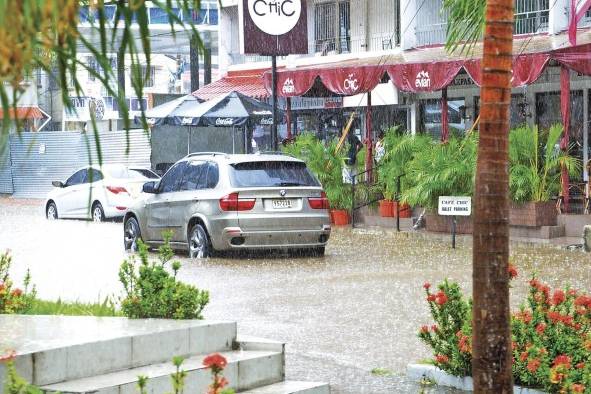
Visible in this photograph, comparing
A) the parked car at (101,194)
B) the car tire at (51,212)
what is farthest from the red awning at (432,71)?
the car tire at (51,212)

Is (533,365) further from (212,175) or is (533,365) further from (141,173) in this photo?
(141,173)

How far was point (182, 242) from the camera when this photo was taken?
67.6ft

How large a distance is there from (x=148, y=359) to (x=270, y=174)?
12.2m

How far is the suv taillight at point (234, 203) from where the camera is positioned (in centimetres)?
1944

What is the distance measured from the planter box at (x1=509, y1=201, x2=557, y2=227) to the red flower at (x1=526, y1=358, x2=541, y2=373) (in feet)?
50.3

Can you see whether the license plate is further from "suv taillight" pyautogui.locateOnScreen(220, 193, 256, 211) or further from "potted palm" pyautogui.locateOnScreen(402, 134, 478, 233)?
"potted palm" pyautogui.locateOnScreen(402, 134, 478, 233)

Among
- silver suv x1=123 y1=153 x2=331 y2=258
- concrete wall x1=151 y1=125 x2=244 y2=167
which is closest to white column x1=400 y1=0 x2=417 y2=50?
concrete wall x1=151 y1=125 x2=244 y2=167

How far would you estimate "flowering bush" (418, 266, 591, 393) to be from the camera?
7.93 meters

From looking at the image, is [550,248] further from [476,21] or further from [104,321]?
[104,321]

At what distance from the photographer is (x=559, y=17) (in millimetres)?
32062

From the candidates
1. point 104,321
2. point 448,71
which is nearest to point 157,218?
point 448,71

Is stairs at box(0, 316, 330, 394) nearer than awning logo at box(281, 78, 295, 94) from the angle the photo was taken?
Yes

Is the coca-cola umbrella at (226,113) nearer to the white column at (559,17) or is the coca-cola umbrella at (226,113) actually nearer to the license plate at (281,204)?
the white column at (559,17)

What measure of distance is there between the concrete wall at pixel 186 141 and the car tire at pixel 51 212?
11.6 metres
